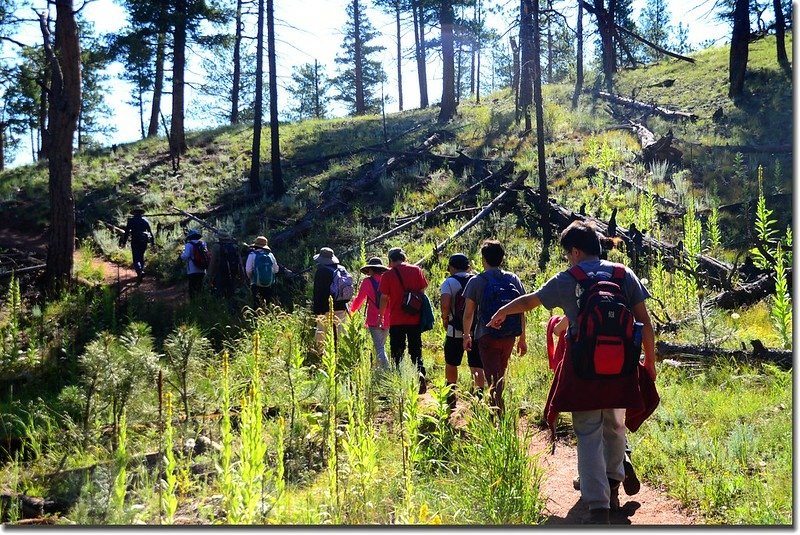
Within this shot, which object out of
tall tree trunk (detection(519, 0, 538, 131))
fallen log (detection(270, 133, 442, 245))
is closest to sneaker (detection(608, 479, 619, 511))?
tall tree trunk (detection(519, 0, 538, 131))

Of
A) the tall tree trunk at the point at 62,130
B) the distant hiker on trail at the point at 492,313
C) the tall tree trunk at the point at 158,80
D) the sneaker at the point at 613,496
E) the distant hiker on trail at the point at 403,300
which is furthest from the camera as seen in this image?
the tall tree trunk at the point at 158,80

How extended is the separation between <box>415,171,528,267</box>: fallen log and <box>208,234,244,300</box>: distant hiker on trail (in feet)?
11.9

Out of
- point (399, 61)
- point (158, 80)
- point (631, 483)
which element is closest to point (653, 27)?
point (399, 61)

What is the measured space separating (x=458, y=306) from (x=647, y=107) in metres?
19.9

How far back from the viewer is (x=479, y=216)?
1490 centimetres

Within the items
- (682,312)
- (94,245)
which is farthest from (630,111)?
(94,245)

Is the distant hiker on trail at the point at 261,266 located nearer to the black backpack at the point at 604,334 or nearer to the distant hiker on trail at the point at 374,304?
the distant hiker on trail at the point at 374,304

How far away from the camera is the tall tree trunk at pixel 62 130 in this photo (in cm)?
1166

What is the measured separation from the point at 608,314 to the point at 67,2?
11781mm

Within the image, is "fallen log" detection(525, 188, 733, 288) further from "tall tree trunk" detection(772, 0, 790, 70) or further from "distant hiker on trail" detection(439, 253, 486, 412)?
"tall tree trunk" detection(772, 0, 790, 70)

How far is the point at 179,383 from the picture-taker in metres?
6.17

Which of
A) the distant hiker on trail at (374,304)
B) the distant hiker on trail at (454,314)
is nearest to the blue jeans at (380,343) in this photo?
the distant hiker on trail at (374,304)

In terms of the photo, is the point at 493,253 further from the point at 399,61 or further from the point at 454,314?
the point at 399,61

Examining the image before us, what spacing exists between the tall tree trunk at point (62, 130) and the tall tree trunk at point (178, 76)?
13.0 m
